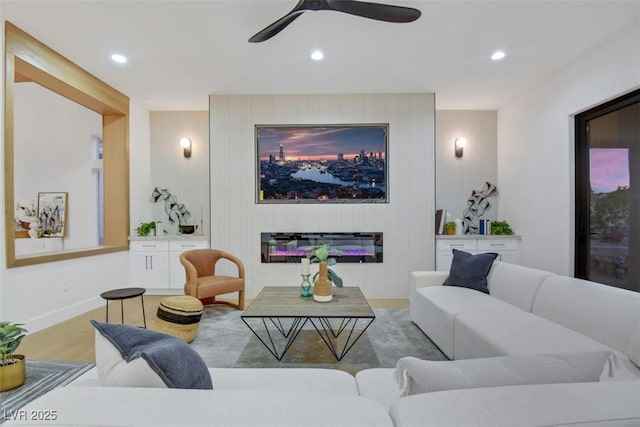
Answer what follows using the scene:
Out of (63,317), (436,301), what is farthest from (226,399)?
(63,317)

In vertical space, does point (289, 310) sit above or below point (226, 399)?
below

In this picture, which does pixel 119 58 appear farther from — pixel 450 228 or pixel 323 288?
pixel 450 228

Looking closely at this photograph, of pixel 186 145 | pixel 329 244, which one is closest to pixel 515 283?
pixel 329 244

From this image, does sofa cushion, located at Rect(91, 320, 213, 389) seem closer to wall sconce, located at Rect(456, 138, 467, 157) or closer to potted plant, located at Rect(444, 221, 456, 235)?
potted plant, located at Rect(444, 221, 456, 235)

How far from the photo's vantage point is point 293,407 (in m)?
0.77

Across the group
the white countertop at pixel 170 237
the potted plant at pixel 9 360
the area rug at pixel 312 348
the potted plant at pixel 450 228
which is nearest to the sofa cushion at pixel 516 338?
the area rug at pixel 312 348

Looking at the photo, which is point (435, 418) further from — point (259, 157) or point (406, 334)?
point (259, 157)

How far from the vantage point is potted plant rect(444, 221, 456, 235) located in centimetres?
475

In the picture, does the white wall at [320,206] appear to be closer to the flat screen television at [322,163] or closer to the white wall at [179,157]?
the flat screen television at [322,163]

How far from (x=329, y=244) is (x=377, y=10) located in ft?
9.73

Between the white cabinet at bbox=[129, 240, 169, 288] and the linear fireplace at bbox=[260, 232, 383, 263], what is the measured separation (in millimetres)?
1417

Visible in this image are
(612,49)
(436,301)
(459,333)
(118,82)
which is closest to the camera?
(459,333)

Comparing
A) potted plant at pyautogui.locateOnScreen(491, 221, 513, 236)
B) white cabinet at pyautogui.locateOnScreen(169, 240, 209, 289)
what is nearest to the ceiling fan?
white cabinet at pyautogui.locateOnScreen(169, 240, 209, 289)

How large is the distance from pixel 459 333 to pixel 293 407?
190 cm
